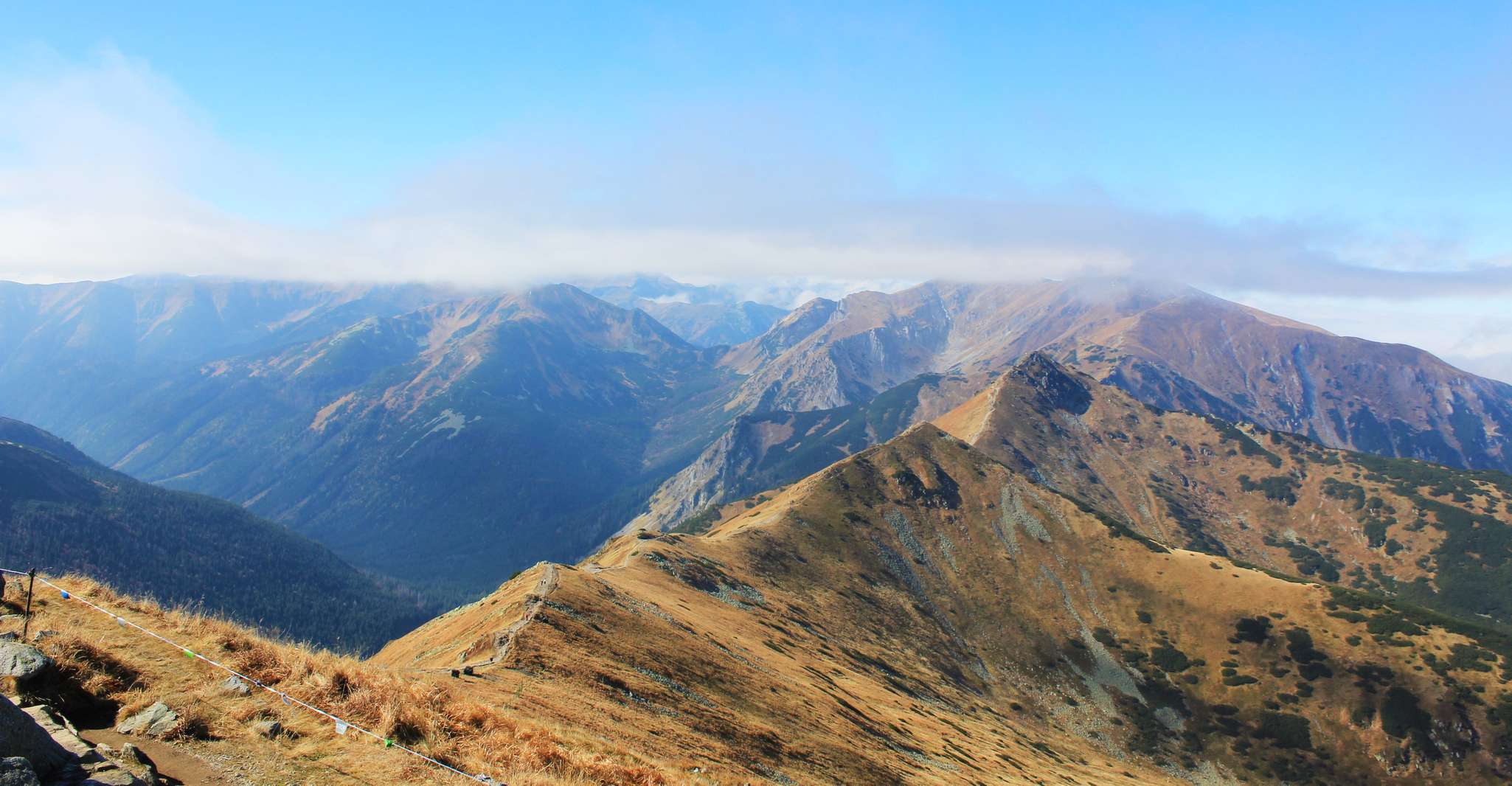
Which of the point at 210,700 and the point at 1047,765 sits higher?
the point at 210,700

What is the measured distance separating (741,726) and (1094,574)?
550ft

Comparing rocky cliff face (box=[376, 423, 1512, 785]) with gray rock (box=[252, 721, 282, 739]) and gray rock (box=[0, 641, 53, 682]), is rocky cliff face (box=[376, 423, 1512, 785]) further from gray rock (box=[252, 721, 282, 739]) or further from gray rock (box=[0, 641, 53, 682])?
gray rock (box=[0, 641, 53, 682])

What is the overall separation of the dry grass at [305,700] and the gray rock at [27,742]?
482 cm

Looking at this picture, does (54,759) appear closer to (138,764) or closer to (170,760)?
(138,764)

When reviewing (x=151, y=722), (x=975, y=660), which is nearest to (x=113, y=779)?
(x=151, y=722)

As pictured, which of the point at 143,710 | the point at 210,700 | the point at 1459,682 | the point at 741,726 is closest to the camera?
the point at 143,710

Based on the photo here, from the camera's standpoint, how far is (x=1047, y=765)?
310 ft

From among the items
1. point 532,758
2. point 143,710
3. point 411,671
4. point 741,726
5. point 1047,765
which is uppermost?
point 143,710

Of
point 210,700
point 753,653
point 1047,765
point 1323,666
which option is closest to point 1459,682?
point 1323,666

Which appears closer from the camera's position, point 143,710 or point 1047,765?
point 143,710

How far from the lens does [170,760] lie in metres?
18.4

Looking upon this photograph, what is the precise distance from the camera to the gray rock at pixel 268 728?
69.3ft

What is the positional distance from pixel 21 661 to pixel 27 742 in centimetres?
714

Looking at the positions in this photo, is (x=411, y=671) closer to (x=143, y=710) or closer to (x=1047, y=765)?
(x=143, y=710)
